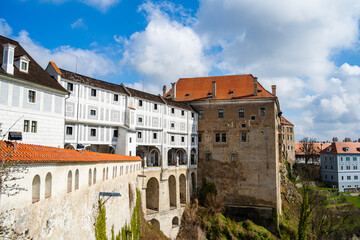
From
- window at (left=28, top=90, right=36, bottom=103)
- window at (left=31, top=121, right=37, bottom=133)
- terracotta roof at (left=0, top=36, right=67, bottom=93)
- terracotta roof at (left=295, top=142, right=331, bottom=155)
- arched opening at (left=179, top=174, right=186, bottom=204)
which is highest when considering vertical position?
terracotta roof at (left=0, top=36, right=67, bottom=93)

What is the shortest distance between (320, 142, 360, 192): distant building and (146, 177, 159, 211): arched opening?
5209cm

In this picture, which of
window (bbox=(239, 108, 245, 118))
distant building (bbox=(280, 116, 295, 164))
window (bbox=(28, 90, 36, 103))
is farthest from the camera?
distant building (bbox=(280, 116, 295, 164))

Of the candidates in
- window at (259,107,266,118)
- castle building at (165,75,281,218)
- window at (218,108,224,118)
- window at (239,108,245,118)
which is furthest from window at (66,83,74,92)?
window at (259,107,266,118)

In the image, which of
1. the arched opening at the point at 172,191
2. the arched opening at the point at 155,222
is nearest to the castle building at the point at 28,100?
the arched opening at the point at 155,222

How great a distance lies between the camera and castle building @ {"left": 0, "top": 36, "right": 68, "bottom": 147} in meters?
16.7

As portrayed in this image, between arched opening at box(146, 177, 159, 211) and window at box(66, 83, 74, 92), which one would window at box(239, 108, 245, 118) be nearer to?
arched opening at box(146, 177, 159, 211)

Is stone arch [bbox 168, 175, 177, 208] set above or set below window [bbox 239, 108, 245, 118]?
below

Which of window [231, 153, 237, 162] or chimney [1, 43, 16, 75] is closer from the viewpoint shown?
chimney [1, 43, 16, 75]

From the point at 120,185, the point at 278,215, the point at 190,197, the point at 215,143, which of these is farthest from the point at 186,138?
the point at 120,185

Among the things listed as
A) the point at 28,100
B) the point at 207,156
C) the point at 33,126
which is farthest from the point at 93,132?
the point at 207,156

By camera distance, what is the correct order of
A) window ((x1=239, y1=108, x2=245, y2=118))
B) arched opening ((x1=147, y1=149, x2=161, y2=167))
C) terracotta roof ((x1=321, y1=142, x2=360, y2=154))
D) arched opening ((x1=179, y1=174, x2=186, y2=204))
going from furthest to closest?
terracotta roof ((x1=321, y1=142, x2=360, y2=154))
window ((x1=239, y1=108, x2=245, y2=118))
arched opening ((x1=179, y1=174, x2=186, y2=204))
arched opening ((x1=147, y1=149, x2=161, y2=167))

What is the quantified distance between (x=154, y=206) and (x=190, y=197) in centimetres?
794

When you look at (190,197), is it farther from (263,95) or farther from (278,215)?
(263,95)

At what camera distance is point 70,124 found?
77.0ft
